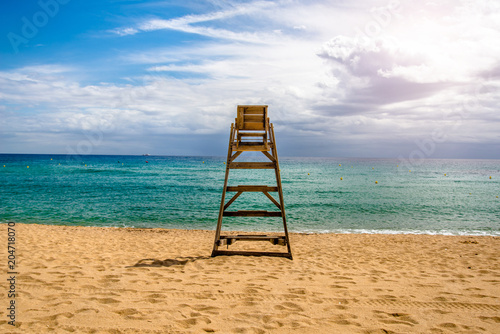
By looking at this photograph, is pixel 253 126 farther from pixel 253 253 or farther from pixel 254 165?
→ pixel 253 253

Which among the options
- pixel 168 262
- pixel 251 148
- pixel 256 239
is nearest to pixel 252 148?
pixel 251 148

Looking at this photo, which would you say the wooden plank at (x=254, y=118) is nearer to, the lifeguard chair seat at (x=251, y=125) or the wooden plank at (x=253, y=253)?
the lifeguard chair seat at (x=251, y=125)

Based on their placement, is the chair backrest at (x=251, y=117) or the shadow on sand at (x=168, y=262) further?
the chair backrest at (x=251, y=117)

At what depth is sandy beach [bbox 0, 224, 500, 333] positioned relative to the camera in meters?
3.71

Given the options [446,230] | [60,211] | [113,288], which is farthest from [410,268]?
[60,211]

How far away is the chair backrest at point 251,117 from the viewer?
687 centimetres

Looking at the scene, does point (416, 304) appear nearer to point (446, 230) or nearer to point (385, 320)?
point (385, 320)

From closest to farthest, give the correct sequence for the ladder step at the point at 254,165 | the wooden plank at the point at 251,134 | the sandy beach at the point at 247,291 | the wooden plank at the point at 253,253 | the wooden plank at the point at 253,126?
the sandy beach at the point at 247,291 → the ladder step at the point at 254,165 → the wooden plank at the point at 253,126 → the wooden plank at the point at 251,134 → the wooden plank at the point at 253,253

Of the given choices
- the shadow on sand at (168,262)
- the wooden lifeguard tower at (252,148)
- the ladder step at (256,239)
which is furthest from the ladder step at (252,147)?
the shadow on sand at (168,262)

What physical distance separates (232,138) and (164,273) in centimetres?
312

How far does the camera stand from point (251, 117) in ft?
22.7

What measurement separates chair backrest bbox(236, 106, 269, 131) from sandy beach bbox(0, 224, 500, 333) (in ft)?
9.78

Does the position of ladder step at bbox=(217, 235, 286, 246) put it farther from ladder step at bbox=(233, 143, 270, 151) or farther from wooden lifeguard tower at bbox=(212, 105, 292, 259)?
ladder step at bbox=(233, 143, 270, 151)

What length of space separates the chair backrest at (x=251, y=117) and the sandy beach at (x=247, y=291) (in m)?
2.98
